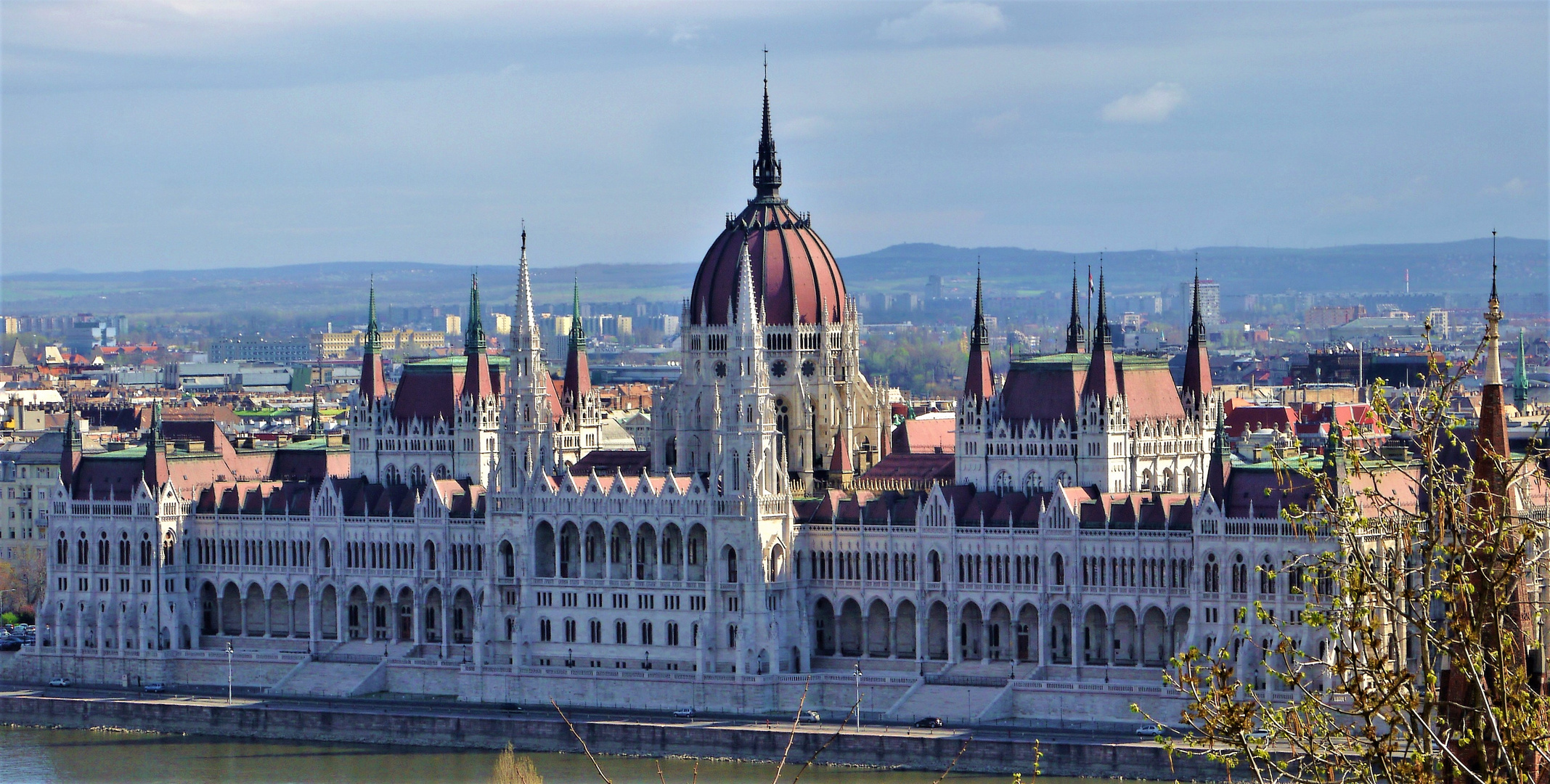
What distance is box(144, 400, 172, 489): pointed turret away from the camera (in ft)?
431

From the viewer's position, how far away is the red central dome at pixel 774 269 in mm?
125688

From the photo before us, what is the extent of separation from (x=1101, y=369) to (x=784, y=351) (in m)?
15.2

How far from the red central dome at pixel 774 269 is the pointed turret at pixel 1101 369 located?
13.9 metres

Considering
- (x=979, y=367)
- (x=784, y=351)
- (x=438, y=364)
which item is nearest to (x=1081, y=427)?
(x=979, y=367)

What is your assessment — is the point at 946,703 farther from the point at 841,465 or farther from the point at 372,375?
the point at 372,375

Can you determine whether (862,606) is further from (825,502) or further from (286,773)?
(286,773)

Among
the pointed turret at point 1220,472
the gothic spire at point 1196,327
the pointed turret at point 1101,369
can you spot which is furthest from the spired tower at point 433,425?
the pointed turret at point 1220,472

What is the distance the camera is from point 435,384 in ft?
444

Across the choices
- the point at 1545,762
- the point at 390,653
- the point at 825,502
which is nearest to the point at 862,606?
the point at 825,502

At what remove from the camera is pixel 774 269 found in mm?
125750

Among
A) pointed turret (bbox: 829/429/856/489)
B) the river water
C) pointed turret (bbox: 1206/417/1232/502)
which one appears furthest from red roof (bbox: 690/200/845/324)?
the river water

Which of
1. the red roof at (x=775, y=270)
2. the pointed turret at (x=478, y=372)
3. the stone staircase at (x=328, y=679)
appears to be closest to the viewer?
the stone staircase at (x=328, y=679)

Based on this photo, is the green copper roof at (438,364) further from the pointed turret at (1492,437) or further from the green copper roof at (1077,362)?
the pointed turret at (1492,437)

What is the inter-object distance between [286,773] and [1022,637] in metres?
26.8
